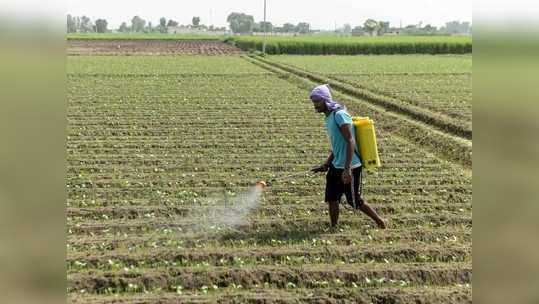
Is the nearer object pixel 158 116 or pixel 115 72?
pixel 158 116

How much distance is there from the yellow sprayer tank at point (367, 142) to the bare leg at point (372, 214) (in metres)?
0.52

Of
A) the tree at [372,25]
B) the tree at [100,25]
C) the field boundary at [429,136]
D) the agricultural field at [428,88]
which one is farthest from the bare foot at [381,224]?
the tree at [100,25]

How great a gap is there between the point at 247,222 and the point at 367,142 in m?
1.94

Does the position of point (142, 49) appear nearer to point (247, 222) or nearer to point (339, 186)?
point (247, 222)

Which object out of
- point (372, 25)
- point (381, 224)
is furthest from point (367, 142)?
point (372, 25)

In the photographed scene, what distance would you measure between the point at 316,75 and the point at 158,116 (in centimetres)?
1711

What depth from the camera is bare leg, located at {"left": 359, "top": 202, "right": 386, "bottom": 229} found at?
6755mm

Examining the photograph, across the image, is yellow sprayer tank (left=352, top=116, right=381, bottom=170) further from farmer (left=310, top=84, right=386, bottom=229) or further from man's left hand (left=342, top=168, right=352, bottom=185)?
man's left hand (left=342, top=168, right=352, bottom=185)

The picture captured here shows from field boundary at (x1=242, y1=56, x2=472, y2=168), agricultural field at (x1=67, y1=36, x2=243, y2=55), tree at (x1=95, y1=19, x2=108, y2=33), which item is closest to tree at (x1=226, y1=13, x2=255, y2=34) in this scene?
tree at (x1=95, y1=19, x2=108, y2=33)
